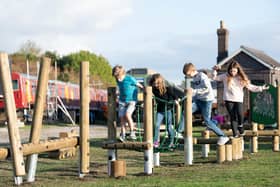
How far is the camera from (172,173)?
11766 mm

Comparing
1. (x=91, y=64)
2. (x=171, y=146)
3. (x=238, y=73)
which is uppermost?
(x=91, y=64)

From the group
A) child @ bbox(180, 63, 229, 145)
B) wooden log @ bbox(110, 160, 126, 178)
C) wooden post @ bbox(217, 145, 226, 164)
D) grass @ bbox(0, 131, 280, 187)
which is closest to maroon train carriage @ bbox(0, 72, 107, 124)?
grass @ bbox(0, 131, 280, 187)

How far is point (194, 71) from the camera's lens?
13.9 meters

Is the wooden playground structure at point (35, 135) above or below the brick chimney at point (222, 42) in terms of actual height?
below

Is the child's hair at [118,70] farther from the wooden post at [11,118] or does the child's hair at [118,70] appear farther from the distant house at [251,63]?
the distant house at [251,63]

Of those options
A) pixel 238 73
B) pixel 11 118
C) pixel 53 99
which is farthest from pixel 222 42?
pixel 11 118

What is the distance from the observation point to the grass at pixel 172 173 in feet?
33.5

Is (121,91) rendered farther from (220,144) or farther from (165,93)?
(220,144)

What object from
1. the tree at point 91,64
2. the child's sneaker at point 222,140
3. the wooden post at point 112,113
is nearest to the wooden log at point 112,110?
the wooden post at point 112,113

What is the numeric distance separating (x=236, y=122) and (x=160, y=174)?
3853mm

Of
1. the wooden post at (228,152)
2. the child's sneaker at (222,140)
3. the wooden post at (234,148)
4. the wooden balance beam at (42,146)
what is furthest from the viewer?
the wooden post at (234,148)

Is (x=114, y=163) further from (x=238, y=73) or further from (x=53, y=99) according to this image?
(x=53, y=99)

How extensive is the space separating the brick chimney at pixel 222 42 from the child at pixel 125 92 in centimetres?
3106

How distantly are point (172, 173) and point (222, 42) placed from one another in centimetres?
3434
